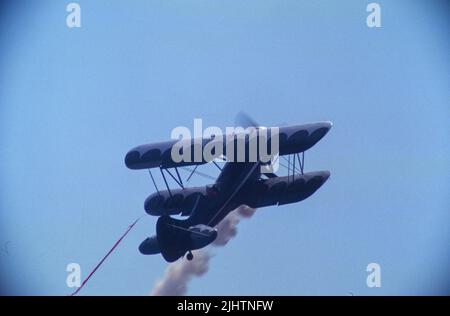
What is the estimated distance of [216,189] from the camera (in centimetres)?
4847

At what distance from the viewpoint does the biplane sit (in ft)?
153

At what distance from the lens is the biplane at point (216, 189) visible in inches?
1841

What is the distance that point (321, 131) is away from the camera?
4662 centimetres

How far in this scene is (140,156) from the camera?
157 feet
